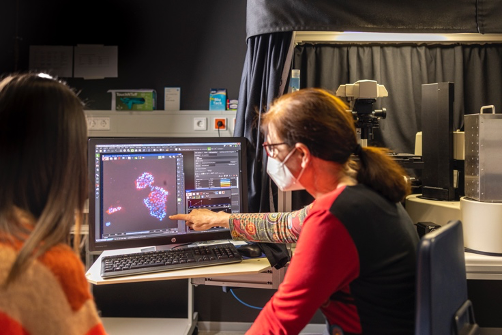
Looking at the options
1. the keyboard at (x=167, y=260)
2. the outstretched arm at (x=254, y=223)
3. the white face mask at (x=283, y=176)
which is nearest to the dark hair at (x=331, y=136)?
the white face mask at (x=283, y=176)

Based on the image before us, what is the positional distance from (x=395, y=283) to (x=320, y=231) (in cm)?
25

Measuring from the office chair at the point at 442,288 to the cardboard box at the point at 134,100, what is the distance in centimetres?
195

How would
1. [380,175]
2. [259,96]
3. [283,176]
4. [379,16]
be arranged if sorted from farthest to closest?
[259,96] < [379,16] < [283,176] < [380,175]

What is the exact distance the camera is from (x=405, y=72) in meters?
2.54

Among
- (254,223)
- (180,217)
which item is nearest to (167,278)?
(180,217)

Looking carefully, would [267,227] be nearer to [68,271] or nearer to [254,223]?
[254,223]

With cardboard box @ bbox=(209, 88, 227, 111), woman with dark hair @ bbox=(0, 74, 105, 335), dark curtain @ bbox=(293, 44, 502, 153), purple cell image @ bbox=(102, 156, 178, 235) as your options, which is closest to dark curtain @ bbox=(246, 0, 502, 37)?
dark curtain @ bbox=(293, 44, 502, 153)

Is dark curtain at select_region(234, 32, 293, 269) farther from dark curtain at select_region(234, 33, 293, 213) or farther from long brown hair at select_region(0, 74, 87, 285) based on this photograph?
long brown hair at select_region(0, 74, 87, 285)

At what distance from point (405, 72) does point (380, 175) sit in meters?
1.61

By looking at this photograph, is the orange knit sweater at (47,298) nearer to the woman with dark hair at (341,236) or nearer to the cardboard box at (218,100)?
the woman with dark hair at (341,236)

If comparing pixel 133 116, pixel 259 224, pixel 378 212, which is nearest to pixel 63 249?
pixel 378 212

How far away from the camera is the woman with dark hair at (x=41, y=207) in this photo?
669 mm

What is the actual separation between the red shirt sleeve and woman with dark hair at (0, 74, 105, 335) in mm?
440

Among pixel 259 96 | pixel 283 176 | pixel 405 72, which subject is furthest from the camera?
pixel 405 72
